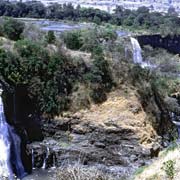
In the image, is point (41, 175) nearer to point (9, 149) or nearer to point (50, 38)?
point (9, 149)

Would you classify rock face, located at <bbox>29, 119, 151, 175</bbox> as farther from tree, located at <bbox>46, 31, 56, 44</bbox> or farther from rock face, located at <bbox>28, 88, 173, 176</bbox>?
tree, located at <bbox>46, 31, 56, 44</bbox>

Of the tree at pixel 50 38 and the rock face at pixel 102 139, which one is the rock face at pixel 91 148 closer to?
the rock face at pixel 102 139

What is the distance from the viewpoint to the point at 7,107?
3064 cm

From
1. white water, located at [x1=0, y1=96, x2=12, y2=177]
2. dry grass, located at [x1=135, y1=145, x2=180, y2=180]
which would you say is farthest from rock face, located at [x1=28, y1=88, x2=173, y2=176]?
dry grass, located at [x1=135, y1=145, x2=180, y2=180]

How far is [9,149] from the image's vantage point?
28.7 metres

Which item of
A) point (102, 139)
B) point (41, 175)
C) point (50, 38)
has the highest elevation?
point (50, 38)

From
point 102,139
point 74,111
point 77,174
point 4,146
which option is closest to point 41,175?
point 4,146

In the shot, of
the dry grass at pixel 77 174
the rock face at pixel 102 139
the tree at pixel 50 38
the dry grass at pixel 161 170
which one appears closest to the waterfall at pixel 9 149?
the rock face at pixel 102 139

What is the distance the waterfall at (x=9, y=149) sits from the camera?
2794 centimetres

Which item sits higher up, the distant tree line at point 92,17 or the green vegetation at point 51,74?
the green vegetation at point 51,74

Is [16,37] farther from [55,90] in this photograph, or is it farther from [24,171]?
[24,171]

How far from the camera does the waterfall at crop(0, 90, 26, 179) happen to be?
91.7ft

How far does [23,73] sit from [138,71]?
6.97 m

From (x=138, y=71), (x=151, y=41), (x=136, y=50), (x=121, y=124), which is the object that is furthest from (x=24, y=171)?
(x=151, y=41)
